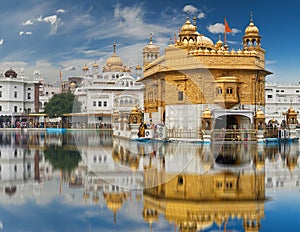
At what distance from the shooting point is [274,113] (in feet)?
174

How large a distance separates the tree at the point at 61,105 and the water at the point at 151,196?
40.3 m

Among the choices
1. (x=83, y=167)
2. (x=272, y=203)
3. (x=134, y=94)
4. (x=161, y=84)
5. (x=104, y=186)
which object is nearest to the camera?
(x=272, y=203)

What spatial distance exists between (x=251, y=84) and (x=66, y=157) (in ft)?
47.4

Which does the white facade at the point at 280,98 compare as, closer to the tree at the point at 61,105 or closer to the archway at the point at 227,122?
the tree at the point at 61,105

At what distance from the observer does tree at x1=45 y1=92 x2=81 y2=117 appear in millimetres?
52594

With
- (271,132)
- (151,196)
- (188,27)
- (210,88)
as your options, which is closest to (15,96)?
(188,27)

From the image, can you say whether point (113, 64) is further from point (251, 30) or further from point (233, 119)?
point (233, 119)

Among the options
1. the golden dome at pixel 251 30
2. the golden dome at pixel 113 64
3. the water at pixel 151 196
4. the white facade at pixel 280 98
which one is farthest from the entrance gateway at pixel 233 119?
the golden dome at pixel 113 64

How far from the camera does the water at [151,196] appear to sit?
241 inches

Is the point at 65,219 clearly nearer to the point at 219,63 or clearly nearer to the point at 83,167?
the point at 83,167

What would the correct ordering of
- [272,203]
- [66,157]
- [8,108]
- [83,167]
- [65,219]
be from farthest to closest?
[8,108] → [66,157] → [83,167] → [272,203] → [65,219]

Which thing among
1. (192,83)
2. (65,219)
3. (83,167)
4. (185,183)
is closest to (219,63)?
(192,83)

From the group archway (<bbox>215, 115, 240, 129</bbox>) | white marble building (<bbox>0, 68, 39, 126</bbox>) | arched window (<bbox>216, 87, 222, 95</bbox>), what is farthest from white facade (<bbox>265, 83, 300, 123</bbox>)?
white marble building (<bbox>0, 68, 39, 126</bbox>)

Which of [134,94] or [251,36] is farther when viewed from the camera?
[134,94]
